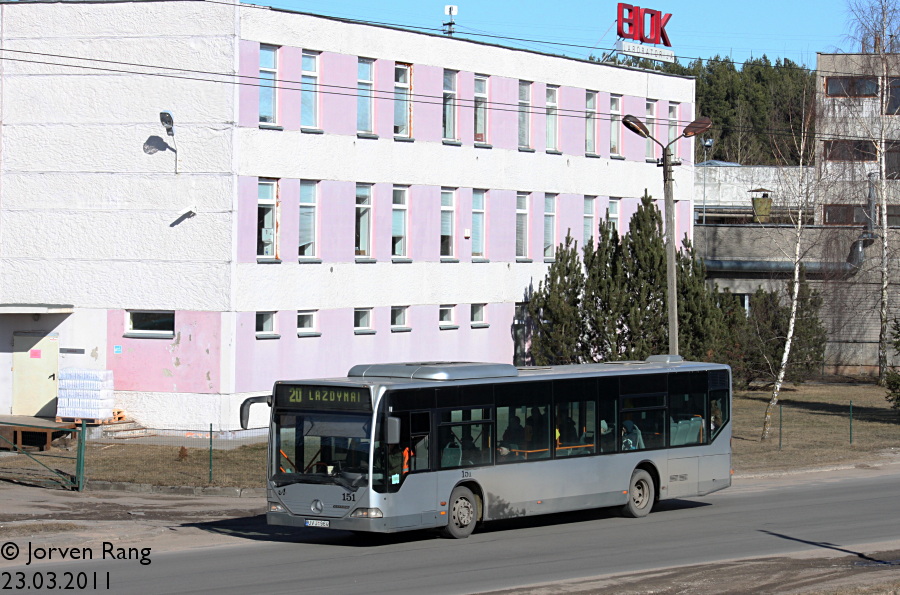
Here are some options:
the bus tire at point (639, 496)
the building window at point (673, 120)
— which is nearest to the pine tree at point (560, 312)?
the building window at point (673, 120)

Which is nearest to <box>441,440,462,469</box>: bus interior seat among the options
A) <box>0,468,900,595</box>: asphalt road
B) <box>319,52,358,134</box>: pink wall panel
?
<box>0,468,900,595</box>: asphalt road

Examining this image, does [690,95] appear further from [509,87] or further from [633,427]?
[633,427]

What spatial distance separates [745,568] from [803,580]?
0.96 meters

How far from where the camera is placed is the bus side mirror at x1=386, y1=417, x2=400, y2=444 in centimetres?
1725

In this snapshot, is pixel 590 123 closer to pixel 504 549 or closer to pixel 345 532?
pixel 345 532

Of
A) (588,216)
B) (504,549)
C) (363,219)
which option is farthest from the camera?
(588,216)

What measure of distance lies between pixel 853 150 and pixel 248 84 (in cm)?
3159

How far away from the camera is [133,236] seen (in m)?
34.1

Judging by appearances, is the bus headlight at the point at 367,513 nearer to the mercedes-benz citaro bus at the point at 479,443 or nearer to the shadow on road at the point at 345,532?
the mercedes-benz citaro bus at the point at 479,443

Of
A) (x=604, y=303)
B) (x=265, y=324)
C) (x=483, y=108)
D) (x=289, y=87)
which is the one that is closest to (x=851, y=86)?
(x=483, y=108)

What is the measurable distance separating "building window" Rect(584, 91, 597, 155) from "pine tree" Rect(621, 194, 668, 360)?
6766 mm

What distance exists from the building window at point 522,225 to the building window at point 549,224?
1.03 meters

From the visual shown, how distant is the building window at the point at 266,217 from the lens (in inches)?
1356

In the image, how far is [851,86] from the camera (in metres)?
57.8
